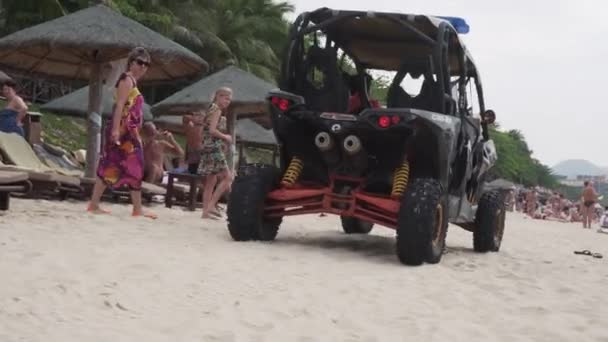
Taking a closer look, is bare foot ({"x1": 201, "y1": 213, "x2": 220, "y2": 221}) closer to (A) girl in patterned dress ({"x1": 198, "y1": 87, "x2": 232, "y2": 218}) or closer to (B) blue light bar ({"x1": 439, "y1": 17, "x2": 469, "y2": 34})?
(A) girl in patterned dress ({"x1": 198, "y1": 87, "x2": 232, "y2": 218})

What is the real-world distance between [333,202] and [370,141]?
59cm

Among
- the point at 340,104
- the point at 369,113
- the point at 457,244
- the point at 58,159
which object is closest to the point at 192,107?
the point at 58,159

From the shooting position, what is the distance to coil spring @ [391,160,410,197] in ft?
21.7

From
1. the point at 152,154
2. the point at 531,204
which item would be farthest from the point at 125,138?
the point at 531,204

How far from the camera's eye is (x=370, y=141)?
6.78 meters

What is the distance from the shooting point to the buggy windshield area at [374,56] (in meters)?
6.73

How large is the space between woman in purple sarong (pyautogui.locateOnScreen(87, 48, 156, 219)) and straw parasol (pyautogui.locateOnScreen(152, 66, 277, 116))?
17.8 feet

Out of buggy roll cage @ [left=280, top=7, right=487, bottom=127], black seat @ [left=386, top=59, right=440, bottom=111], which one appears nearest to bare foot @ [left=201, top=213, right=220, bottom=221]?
buggy roll cage @ [left=280, top=7, right=487, bottom=127]

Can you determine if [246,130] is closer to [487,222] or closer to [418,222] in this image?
[487,222]

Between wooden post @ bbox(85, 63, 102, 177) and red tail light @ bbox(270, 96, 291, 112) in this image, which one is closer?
red tail light @ bbox(270, 96, 291, 112)

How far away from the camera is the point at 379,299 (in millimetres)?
4602

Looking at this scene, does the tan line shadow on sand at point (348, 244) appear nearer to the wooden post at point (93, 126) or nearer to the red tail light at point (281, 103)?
the red tail light at point (281, 103)

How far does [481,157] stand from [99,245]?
405 centimetres

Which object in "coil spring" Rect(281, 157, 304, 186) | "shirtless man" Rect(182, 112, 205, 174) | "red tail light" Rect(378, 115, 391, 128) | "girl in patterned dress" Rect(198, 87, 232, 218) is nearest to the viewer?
"red tail light" Rect(378, 115, 391, 128)
